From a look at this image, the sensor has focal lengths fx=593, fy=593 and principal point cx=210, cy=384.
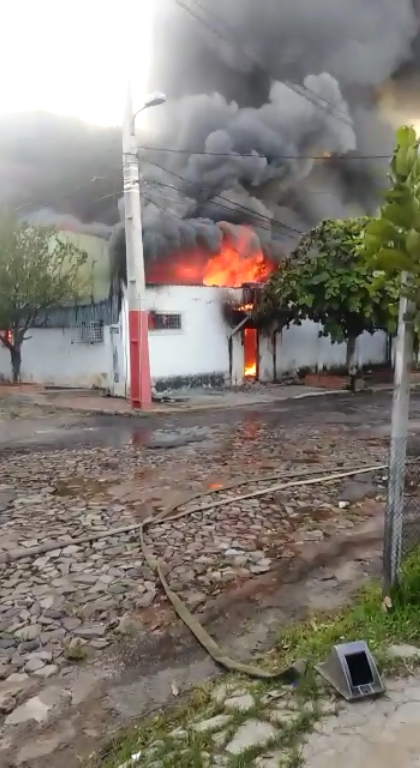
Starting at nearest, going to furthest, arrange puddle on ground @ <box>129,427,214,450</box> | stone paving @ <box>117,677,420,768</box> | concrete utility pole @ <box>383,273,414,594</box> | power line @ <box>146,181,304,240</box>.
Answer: stone paving @ <box>117,677,420,768</box>, concrete utility pole @ <box>383,273,414,594</box>, puddle on ground @ <box>129,427,214,450</box>, power line @ <box>146,181,304,240</box>

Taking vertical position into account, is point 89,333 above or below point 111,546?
above

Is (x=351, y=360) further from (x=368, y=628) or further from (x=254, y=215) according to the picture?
(x=368, y=628)

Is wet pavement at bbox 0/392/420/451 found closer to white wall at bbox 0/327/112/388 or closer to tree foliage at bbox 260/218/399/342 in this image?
tree foliage at bbox 260/218/399/342

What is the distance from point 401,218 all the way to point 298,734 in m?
2.62

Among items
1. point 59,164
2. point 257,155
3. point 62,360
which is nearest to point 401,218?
point 62,360

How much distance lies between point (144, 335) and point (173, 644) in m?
13.3

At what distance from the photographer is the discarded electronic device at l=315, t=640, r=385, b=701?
10.00ft

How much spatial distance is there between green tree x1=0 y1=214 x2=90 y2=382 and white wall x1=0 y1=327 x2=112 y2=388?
1.08 metres

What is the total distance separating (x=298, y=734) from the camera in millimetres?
2791

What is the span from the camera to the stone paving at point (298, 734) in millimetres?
2623

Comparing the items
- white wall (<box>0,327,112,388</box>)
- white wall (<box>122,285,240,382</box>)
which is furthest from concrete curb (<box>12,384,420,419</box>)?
white wall (<box>0,327,112,388</box>)

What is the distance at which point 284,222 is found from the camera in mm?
35938

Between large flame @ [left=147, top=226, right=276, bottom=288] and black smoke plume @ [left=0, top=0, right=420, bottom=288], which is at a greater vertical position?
black smoke plume @ [left=0, top=0, right=420, bottom=288]

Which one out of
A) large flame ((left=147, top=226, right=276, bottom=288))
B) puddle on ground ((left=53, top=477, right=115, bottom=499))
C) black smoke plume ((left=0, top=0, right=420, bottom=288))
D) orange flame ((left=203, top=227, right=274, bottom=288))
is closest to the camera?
puddle on ground ((left=53, top=477, right=115, bottom=499))
